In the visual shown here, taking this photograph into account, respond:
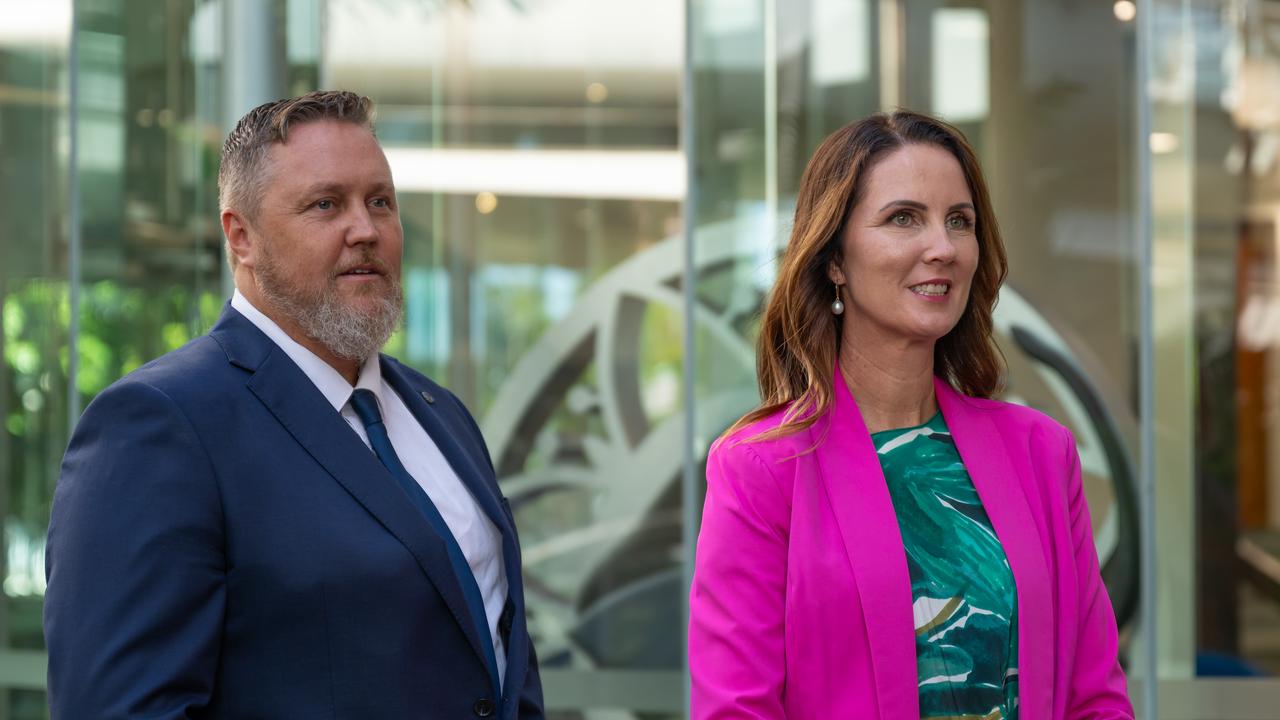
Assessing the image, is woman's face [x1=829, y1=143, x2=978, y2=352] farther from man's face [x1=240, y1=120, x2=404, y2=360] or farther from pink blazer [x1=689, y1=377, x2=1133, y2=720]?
man's face [x1=240, y1=120, x2=404, y2=360]

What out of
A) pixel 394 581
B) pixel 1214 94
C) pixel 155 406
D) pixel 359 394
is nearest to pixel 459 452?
pixel 359 394

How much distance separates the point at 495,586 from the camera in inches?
86.0

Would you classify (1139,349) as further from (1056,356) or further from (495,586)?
(495,586)

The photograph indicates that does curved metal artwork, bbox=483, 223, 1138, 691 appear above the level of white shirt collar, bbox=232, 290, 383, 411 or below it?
below

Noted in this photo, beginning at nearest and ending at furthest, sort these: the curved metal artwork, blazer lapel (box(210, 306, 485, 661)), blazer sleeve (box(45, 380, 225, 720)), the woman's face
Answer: blazer sleeve (box(45, 380, 225, 720)), blazer lapel (box(210, 306, 485, 661)), the woman's face, the curved metal artwork

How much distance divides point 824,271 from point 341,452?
876 millimetres

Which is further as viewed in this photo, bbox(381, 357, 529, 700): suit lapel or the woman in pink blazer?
bbox(381, 357, 529, 700): suit lapel

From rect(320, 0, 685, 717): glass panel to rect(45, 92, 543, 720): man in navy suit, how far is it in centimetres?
306

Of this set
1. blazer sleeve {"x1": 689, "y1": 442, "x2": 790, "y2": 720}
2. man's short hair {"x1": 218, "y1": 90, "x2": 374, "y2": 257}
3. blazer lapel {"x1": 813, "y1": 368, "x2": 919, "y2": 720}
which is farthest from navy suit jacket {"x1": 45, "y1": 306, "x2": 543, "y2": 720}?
blazer lapel {"x1": 813, "y1": 368, "x2": 919, "y2": 720}

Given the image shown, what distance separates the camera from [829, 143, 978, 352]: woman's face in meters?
2.20

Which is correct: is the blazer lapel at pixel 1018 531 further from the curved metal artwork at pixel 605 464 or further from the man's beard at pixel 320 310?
the curved metal artwork at pixel 605 464

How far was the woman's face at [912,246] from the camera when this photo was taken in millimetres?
2195

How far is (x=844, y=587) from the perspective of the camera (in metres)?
2.06

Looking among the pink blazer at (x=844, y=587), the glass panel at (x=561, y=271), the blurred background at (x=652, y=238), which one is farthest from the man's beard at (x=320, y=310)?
the glass panel at (x=561, y=271)
